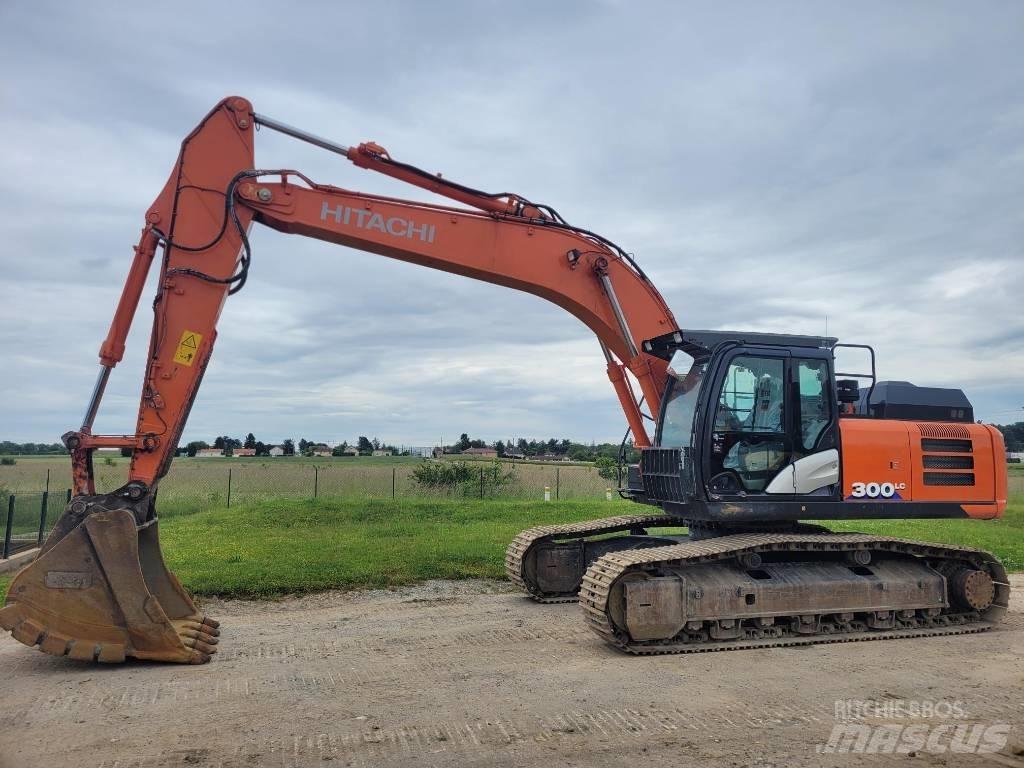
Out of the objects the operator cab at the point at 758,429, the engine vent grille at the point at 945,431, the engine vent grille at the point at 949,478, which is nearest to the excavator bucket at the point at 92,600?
the operator cab at the point at 758,429

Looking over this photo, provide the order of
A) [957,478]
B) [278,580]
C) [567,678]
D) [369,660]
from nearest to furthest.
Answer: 1. [567,678]
2. [369,660]
3. [957,478]
4. [278,580]

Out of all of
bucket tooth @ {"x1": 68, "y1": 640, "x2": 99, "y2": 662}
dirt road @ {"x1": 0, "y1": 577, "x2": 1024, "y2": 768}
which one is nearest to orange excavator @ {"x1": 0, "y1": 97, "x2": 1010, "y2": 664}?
bucket tooth @ {"x1": 68, "y1": 640, "x2": 99, "y2": 662}

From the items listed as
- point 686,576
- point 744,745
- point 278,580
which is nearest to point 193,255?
point 278,580

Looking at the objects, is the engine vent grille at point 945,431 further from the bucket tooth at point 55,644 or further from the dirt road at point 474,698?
the bucket tooth at point 55,644

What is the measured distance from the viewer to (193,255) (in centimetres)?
814

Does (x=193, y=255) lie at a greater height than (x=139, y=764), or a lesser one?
greater

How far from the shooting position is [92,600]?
6.99 metres

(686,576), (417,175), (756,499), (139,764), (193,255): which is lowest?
(139,764)

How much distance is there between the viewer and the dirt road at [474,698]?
5.03m

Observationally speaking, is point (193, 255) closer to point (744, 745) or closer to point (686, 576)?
point (686, 576)

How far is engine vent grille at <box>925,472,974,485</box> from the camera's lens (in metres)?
9.22

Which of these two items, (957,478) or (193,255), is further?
(957,478)

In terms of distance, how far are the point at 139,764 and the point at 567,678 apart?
326 centimetres

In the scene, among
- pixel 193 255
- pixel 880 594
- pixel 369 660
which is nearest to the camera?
pixel 369 660
